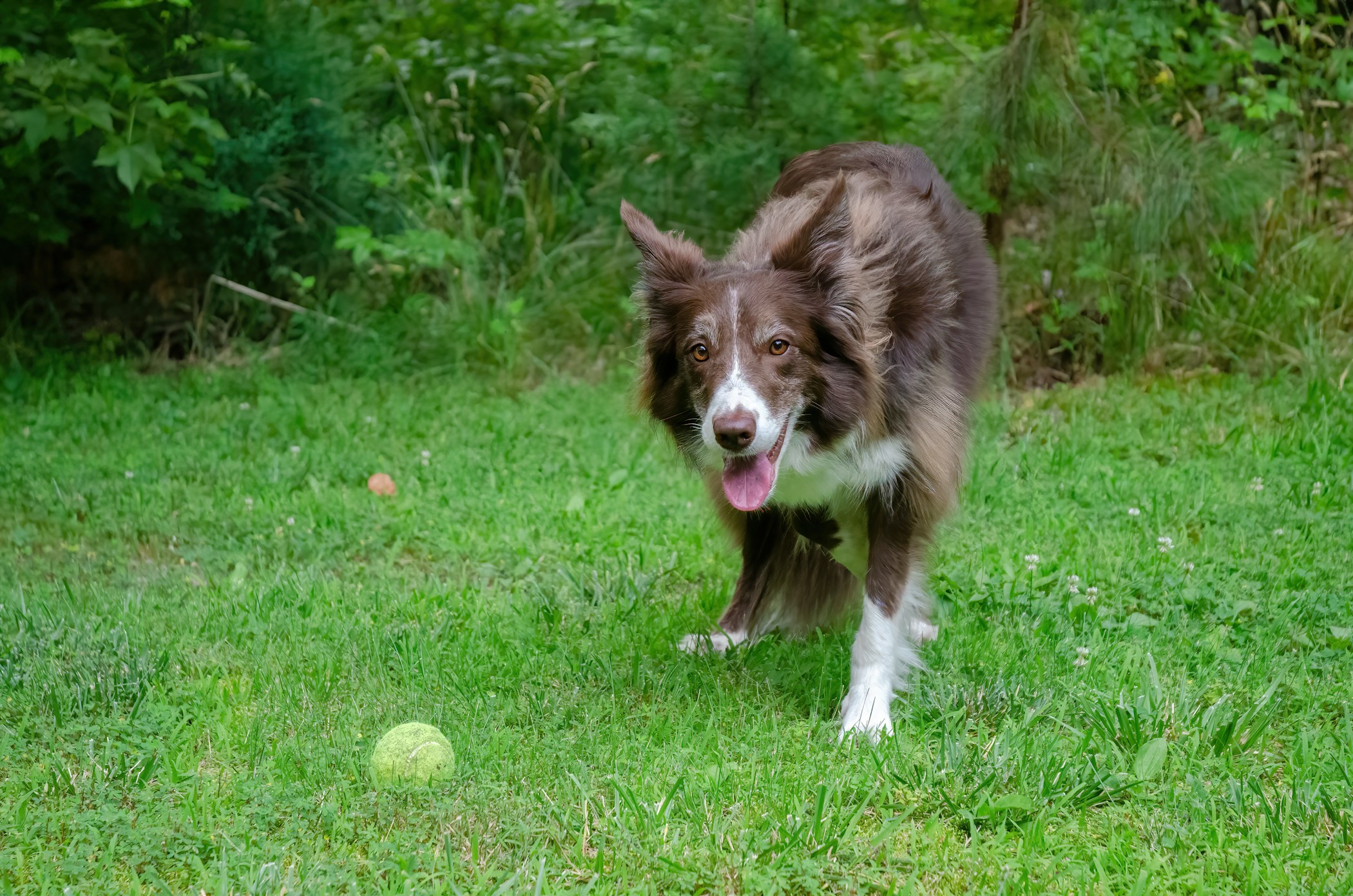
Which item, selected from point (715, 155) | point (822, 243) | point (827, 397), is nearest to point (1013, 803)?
point (827, 397)

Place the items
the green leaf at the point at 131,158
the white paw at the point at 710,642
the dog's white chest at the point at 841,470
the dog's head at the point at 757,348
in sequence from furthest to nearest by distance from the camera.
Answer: the green leaf at the point at 131,158, the white paw at the point at 710,642, the dog's white chest at the point at 841,470, the dog's head at the point at 757,348

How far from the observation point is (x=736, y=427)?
3188 mm

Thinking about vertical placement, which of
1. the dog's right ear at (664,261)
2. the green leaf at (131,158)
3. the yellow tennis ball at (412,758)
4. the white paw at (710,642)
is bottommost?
the white paw at (710,642)

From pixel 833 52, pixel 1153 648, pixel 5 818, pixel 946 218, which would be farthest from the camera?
pixel 833 52

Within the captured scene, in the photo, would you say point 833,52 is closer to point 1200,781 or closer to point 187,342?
point 187,342

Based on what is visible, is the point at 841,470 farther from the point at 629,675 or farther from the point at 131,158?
the point at 131,158

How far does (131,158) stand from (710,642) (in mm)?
3510

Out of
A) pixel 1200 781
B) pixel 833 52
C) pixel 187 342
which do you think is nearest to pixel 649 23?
pixel 833 52

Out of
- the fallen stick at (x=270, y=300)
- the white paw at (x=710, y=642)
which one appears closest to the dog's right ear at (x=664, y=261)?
the white paw at (x=710, y=642)

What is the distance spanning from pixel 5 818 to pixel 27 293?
625cm

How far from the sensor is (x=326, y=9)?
863cm

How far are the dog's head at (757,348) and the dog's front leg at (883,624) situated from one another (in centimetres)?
38

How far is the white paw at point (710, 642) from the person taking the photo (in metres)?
4.02

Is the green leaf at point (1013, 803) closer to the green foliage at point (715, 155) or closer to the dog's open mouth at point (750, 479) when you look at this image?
the dog's open mouth at point (750, 479)
